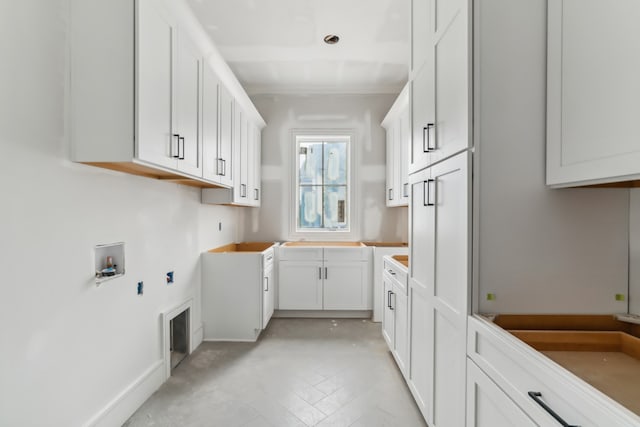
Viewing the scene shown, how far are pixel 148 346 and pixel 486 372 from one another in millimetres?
2106

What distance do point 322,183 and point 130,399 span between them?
3186 millimetres

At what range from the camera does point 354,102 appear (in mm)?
4172

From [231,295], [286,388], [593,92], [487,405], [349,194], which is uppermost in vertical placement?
[593,92]

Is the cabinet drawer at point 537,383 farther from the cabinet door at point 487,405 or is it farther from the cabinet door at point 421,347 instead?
the cabinet door at point 421,347

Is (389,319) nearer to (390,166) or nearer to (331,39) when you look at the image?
(390,166)

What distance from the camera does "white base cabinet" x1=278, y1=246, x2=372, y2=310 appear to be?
11.9 feet

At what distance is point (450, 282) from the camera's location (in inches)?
55.3

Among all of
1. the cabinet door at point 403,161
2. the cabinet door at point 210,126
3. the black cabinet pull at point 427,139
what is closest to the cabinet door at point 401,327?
the black cabinet pull at point 427,139

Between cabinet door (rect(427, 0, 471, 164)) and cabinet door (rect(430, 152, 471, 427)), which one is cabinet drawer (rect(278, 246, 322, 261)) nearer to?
cabinet door (rect(430, 152, 471, 427))

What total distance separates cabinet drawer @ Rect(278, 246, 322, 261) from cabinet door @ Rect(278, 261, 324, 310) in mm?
49

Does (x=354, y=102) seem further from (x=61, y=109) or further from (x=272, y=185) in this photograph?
(x=61, y=109)

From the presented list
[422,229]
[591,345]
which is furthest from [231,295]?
[591,345]

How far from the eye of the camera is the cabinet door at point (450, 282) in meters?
Answer: 1.27

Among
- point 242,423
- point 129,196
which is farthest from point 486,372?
point 129,196
